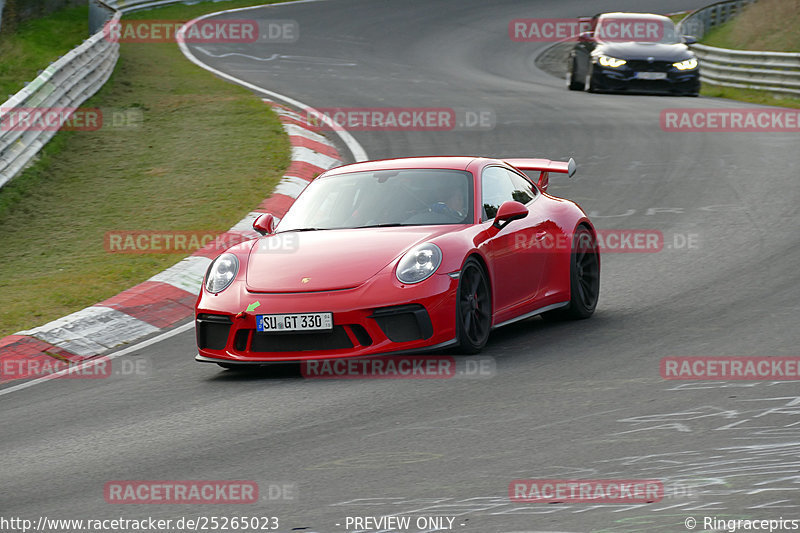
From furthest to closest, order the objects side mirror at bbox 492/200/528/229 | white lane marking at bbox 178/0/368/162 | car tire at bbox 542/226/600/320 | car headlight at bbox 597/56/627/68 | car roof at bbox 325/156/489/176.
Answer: car headlight at bbox 597/56/627/68
white lane marking at bbox 178/0/368/162
car tire at bbox 542/226/600/320
car roof at bbox 325/156/489/176
side mirror at bbox 492/200/528/229

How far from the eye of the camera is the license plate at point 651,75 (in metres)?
22.5

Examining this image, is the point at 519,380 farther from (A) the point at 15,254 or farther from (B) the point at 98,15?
(B) the point at 98,15

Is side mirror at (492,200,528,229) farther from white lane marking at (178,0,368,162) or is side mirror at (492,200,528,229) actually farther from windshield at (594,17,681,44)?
windshield at (594,17,681,44)

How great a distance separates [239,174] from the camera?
15.1 m

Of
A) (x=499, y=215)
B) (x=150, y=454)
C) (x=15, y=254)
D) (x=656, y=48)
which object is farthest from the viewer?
(x=656, y=48)

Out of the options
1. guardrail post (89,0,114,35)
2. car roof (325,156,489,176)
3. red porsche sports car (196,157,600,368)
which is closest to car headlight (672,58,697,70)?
guardrail post (89,0,114,35)

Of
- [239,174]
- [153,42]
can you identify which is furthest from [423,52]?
[239,174]

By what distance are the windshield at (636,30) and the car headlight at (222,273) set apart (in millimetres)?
16304

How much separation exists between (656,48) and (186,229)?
12.5 metres

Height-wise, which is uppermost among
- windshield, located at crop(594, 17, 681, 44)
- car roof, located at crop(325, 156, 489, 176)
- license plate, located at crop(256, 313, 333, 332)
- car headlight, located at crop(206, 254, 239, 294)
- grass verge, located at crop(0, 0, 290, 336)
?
windshield, located at crop(594, 17, 681, 44)

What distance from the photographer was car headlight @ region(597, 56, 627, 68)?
74.3 ft

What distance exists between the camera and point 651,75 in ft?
73.8

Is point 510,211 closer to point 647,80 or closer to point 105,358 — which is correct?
point 105,358

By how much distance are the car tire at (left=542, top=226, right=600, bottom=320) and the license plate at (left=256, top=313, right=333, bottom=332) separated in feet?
7.79
